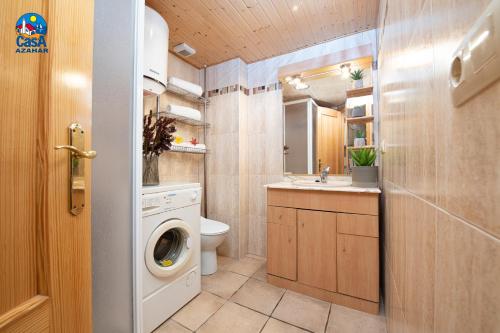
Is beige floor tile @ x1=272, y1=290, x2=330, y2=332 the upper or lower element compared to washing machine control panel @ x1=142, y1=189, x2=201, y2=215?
lower

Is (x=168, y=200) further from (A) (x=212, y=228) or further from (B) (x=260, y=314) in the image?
(B) (x=260, y=314)

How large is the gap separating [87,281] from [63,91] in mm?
556

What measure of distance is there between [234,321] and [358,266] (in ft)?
3.05

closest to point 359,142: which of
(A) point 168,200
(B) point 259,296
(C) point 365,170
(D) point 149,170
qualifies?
(C) point 365,170

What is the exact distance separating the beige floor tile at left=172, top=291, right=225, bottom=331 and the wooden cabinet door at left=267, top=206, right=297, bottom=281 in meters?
0.51

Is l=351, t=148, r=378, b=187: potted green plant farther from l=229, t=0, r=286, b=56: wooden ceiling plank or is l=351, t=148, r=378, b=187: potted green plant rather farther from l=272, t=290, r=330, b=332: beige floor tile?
l=229, t=0, r=286, b=56: wooden ceiling plank

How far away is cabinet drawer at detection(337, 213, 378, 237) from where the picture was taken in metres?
1.38

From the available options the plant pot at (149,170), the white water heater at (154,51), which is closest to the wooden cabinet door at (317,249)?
the plant pot at (149,170)

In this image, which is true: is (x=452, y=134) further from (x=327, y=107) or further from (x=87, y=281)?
(x=327, y=107)

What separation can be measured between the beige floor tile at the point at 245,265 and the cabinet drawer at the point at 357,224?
102 cm

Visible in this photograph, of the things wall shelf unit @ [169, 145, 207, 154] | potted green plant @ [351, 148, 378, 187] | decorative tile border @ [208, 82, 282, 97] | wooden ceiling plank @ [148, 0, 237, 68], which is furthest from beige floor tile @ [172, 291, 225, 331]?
wooden ceiling plank @ [148, 0, 237, 68]

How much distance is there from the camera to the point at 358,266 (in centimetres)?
142

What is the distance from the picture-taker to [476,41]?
0.72ft

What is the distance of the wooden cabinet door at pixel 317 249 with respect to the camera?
150cm
